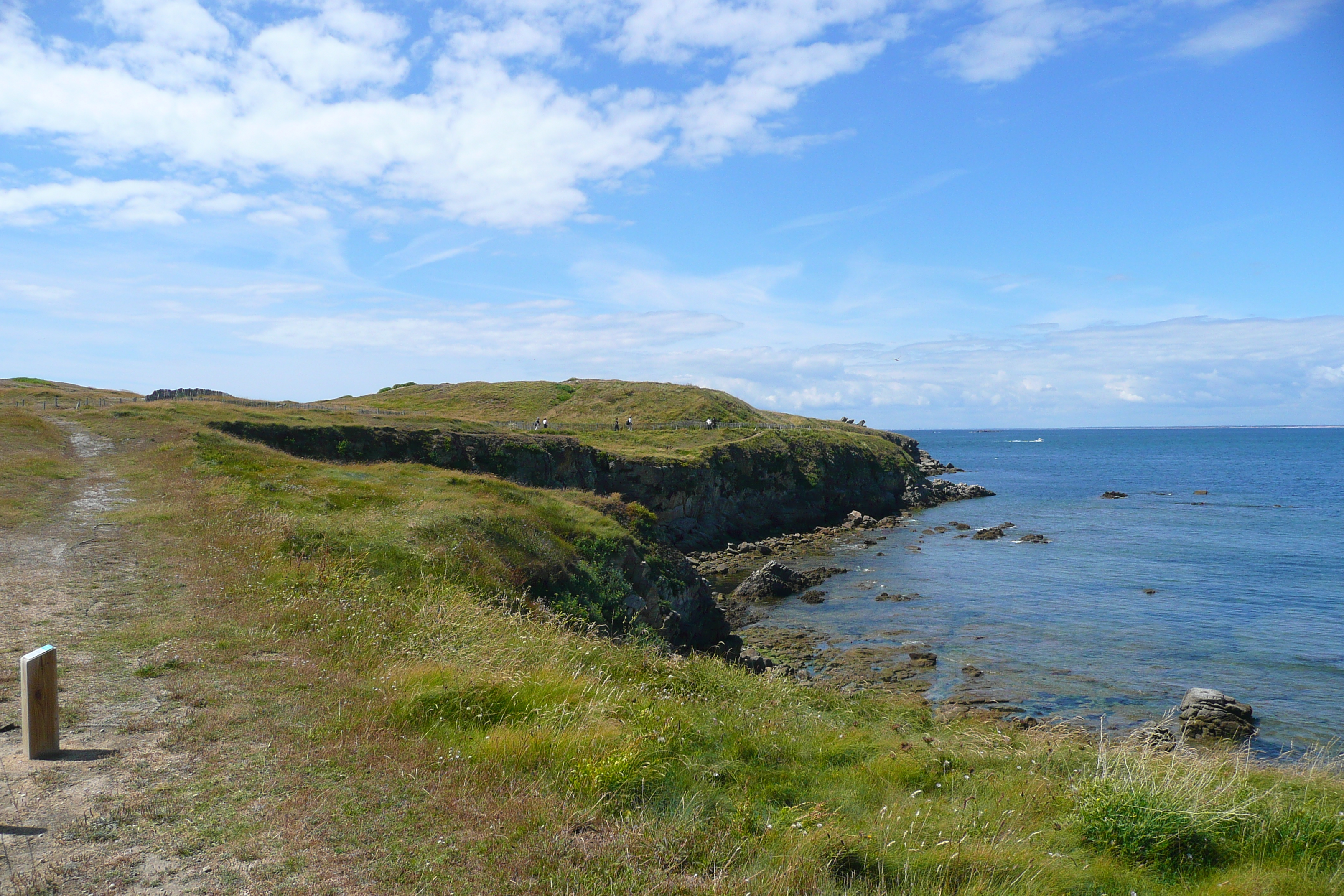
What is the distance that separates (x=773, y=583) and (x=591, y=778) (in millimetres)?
35757

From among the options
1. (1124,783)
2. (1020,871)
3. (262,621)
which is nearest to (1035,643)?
(1124,783)

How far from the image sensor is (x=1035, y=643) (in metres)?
31.5

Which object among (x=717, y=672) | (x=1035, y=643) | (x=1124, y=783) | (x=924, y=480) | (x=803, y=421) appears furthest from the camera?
(x=803, y=421)

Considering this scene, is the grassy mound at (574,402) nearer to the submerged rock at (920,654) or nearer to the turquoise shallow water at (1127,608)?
the turquoise shallow water at (1127,608)

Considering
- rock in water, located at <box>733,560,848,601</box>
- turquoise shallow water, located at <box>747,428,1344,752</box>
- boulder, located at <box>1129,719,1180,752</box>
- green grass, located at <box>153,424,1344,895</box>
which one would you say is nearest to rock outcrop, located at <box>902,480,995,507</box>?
turquoise shallow water, located at <box>747,428,1344,752</box>

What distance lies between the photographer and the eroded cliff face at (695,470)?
48.3m

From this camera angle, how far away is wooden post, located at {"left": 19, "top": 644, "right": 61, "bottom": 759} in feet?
23.1

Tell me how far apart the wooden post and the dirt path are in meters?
0.15

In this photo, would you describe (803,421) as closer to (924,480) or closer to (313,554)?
(924,480)

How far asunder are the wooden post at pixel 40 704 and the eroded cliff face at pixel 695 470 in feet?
129

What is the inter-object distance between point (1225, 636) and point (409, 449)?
45.8 m

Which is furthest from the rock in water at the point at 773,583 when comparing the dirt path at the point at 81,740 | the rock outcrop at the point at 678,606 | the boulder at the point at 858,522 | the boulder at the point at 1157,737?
the dirt path at the point at 81,740

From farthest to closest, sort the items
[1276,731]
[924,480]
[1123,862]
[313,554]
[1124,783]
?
[924,480] → [1276,731] → [313,554] → [1124,783] → [1123,862]

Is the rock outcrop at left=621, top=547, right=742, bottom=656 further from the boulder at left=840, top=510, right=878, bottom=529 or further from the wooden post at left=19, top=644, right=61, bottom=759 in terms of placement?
the boulder at left=840, top=510, right=878, bottom=529
